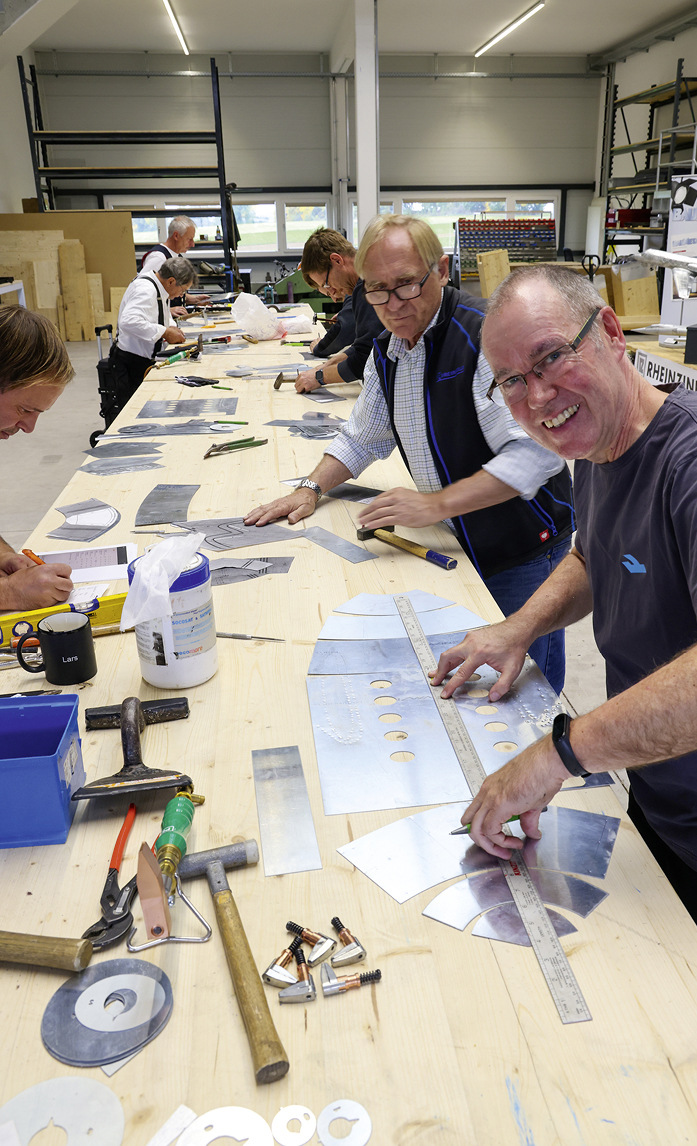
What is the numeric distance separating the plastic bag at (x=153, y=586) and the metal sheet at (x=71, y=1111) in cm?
67

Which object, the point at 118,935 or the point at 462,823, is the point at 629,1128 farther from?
the point at 118,935

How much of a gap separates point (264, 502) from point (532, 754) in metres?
1.53

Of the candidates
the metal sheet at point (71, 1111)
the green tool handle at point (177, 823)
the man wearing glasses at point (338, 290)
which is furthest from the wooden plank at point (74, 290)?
the metal sheet at point (71, 1111)

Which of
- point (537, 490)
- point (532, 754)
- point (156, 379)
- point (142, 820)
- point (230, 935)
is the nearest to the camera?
point (230, 935)

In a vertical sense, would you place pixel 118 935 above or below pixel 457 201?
below

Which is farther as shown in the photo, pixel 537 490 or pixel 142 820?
pixel 537 490

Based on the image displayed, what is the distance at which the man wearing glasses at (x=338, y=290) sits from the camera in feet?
11.9

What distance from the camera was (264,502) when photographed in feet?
7.75

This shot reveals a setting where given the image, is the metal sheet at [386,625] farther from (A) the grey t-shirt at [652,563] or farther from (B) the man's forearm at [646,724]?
(B) the man's forearm at [646,724]

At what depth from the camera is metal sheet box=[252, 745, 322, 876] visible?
3.24 ft

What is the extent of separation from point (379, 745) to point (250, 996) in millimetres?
474

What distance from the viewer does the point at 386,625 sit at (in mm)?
1581

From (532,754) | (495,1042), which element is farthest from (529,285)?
(495,1042)

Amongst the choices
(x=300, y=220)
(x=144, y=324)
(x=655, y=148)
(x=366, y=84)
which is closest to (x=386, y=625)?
(x=144, y=324)
